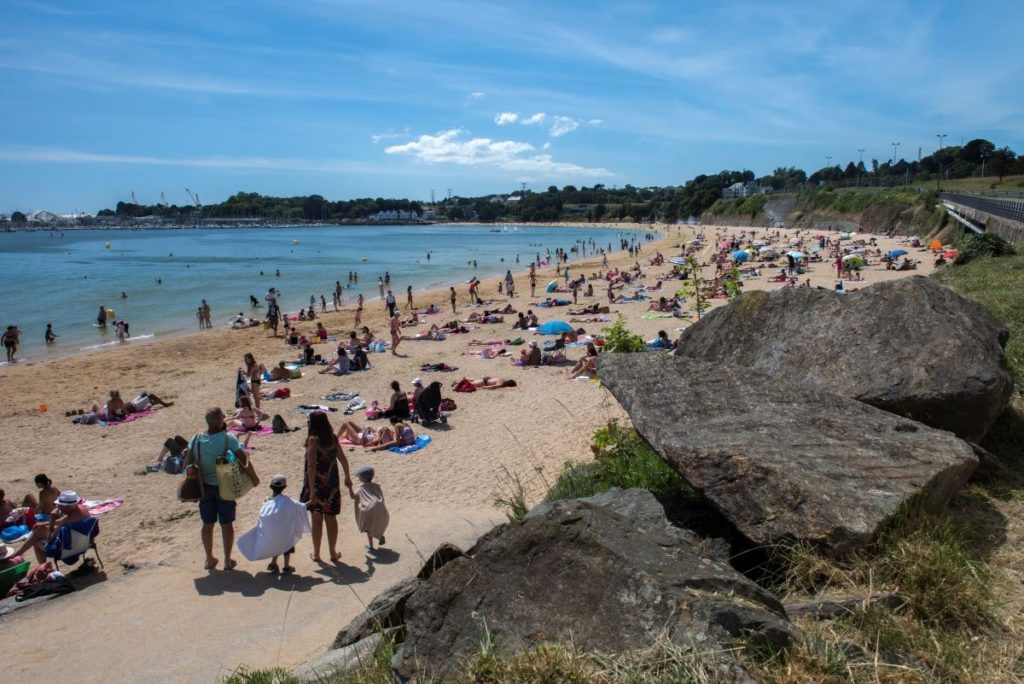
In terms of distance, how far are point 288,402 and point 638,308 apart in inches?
625

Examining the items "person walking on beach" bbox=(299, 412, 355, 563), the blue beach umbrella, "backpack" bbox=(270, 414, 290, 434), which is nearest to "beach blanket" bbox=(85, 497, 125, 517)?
"backpack" bbox=(270, 414, 290, 434)

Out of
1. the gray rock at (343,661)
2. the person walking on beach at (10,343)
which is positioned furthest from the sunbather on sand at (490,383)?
the person walking on beach at (10,343)

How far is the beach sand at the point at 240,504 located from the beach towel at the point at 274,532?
31cm

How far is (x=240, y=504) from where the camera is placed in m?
9.40

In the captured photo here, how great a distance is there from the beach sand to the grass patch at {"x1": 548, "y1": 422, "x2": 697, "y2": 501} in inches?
67.1

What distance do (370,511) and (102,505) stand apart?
16.3 feet

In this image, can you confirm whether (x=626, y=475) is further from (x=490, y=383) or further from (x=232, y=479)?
(x=490, y=383)

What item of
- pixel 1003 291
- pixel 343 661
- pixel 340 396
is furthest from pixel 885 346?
pixel 340 396

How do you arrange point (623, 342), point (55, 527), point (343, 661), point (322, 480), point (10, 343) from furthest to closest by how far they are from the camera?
point (10, 343) → point (623, 342) → point (55, 527) → point (322, 480) → point (343, 661)

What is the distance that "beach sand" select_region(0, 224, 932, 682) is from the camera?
5859 mm

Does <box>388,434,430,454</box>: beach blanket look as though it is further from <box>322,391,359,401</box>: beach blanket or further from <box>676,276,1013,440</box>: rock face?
<box>676,276,1013,440</box>: rock face

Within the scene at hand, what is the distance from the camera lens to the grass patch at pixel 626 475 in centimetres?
477

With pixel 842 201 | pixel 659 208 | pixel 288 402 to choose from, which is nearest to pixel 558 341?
pixel 288 402

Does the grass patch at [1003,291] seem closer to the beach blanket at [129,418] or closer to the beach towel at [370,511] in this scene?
the beach towel at [370,511]
